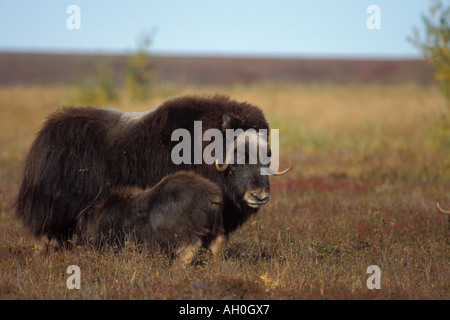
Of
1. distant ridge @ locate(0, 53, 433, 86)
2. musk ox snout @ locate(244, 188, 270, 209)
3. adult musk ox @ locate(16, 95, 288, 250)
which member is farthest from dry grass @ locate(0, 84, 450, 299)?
distant ridge @ locate(0, 53, 433, 86)

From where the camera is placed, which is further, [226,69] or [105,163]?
[226,69]

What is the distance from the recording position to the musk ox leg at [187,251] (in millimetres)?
4883

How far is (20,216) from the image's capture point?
553 cm

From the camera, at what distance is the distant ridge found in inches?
2270

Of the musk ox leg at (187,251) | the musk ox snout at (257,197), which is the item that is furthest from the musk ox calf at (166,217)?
the musk ox snout at (257,197)

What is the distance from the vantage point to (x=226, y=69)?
228 feet

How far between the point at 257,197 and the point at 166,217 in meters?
0.92

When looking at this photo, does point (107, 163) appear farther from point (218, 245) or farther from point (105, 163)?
point (218, 245)

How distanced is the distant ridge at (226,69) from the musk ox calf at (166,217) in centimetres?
4999

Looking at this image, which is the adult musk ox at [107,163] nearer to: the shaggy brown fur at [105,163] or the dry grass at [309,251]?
the shaggy brown fur at [105,163]

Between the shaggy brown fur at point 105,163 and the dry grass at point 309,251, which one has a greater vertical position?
the shaggy brown fur at point 105,163

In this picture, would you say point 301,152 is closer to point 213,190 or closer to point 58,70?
point 213,190

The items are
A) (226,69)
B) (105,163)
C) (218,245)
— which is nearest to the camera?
(218,245)

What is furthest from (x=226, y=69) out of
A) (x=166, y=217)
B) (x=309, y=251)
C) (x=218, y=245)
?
(x=166, y=217)
